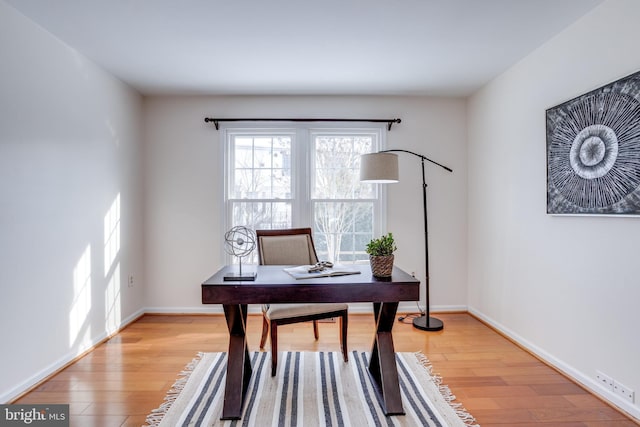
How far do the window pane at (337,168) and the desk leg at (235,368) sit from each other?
2.15 m

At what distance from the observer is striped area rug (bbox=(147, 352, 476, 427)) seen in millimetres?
1961

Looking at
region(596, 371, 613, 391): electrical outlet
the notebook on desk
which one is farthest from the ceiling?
region(596, 371, 613, 391): electrical outlet

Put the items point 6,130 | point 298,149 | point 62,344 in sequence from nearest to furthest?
point 6,130, point 62,344, point 298,149

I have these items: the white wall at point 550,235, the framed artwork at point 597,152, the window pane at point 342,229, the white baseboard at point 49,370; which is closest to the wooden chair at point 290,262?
the window pane at point 342,229

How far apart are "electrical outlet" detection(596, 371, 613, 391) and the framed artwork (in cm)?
102

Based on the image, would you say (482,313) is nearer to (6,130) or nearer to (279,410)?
(279,410)

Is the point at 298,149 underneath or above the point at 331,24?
underneath

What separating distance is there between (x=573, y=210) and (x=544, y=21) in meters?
1.32

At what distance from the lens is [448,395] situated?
223 centimetres

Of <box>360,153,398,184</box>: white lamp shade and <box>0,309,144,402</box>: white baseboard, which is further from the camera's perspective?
<box>360,153,398,184</box>: white lamp shade

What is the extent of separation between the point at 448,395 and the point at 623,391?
0.99m

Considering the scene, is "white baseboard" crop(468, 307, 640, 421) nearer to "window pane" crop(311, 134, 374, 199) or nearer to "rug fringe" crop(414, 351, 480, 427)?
"rug fringe" crop(414, 351, 480, 427)

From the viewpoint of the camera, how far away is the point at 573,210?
243 cm

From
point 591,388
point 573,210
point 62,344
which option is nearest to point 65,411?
point 62,344
